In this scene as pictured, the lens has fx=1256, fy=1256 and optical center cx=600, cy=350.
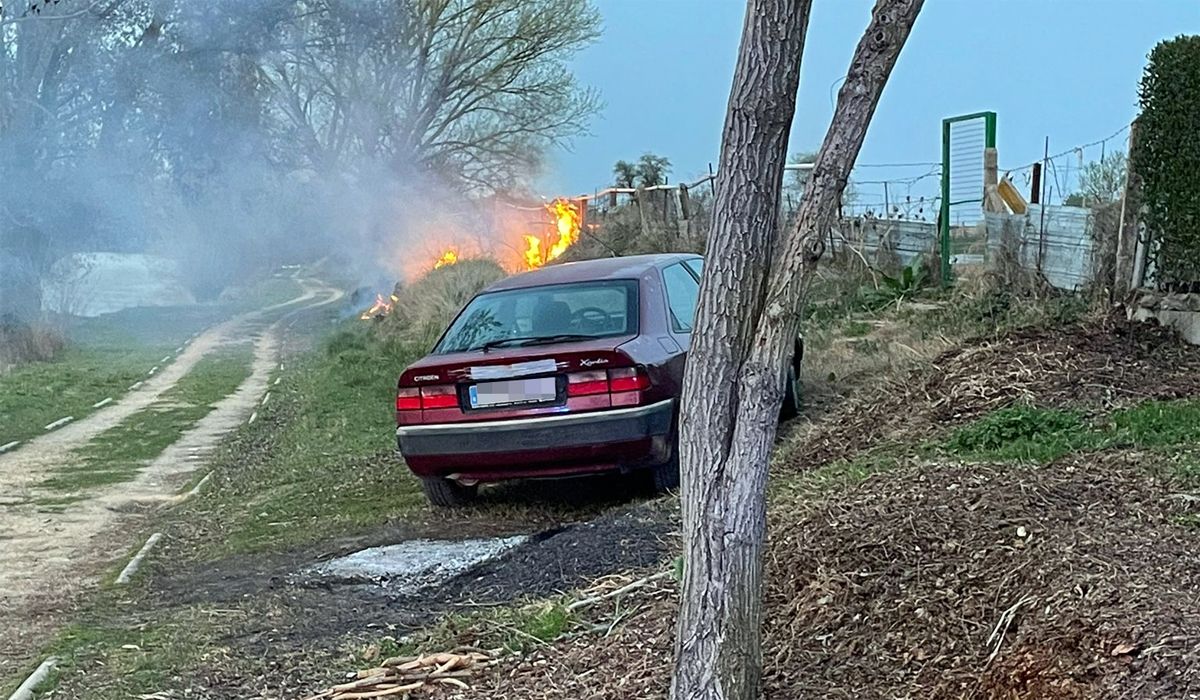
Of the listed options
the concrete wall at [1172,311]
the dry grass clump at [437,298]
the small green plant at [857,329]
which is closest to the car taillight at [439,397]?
the concrete wall at [1172,311]

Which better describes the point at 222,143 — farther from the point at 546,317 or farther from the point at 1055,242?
the point at 546,317

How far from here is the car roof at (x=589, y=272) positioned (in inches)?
311

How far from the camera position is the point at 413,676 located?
14.2 ft

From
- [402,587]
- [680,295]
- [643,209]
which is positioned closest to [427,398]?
[402,587]

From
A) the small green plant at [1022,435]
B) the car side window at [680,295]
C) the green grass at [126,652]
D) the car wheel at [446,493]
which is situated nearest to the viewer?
the green grass at [126,652]

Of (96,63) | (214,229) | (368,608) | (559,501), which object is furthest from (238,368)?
(368,608)

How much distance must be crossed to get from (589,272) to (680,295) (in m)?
0.62

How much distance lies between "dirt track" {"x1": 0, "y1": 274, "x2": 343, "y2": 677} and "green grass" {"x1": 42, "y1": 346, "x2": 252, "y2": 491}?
0.15 meters

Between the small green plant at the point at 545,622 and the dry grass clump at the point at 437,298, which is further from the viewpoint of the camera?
the dry grass clump at the point at 437,298

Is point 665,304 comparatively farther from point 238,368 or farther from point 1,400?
point 238,368

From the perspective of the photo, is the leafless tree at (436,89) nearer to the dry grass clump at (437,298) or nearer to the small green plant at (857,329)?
the dry grass clump at (437,298)

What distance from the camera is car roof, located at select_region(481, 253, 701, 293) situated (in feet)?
25.9

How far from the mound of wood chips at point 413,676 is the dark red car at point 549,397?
2.48 m

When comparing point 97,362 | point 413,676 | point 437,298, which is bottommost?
point 97,362
